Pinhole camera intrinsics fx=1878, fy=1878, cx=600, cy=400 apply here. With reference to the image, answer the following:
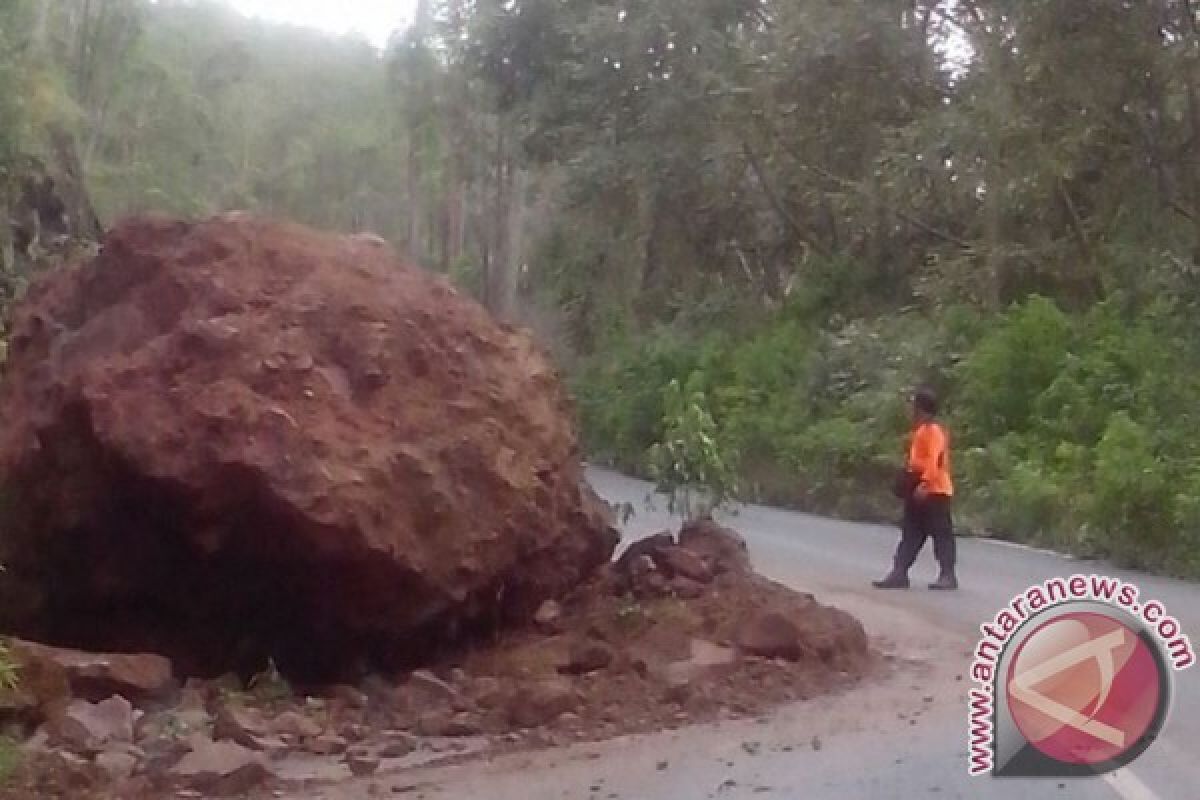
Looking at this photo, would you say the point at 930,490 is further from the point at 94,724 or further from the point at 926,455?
the point at 94,724

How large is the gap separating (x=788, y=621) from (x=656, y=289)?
93.1ft

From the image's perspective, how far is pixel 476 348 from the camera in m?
12.1

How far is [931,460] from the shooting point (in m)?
14.5

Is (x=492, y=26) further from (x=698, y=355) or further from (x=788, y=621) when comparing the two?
(x=788, y=621)

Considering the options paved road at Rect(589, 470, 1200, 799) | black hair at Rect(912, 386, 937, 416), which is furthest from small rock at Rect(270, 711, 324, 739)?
black hair at Rect(912, 386, 937, 416)

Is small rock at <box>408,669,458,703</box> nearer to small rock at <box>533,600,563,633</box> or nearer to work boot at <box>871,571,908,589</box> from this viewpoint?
small rock at <box>533,600,563,633</box>

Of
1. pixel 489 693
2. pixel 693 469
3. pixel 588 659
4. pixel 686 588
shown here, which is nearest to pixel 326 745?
pixel 489 693

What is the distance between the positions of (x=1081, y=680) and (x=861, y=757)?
315 centimetres

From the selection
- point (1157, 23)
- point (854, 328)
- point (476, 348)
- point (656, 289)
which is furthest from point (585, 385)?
point (476, 348)

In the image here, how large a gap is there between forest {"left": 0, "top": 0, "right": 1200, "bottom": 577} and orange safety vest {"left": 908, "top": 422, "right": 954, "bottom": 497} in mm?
1512

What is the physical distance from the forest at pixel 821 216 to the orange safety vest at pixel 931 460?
1512 millimetres

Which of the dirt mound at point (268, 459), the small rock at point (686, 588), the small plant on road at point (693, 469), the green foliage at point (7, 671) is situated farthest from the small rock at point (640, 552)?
the green foliage at point (7, 671)

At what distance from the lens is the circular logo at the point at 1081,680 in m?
5.32

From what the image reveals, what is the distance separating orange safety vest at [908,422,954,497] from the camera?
47.5ft
